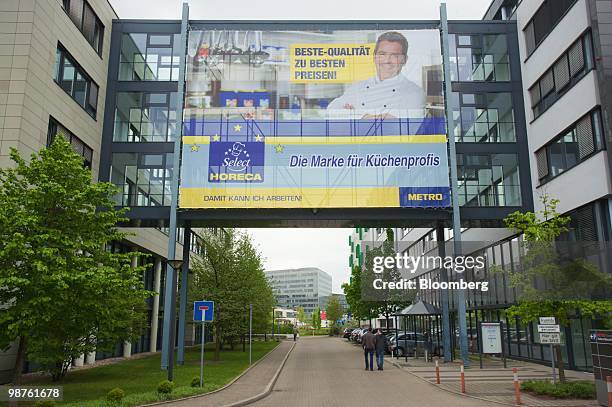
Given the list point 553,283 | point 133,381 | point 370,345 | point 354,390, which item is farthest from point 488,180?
point 133,381

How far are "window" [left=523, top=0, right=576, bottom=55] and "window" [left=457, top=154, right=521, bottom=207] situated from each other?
6211 millimetres

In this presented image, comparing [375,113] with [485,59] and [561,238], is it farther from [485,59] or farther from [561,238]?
[561,238]

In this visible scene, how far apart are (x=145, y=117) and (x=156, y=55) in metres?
3.61

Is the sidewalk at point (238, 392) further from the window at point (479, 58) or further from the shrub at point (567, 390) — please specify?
the window at point (479, 58)

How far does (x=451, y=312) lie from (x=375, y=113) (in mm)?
17590

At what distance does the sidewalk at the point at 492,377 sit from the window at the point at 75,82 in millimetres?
21064

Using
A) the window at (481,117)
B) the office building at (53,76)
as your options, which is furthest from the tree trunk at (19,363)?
the window at (481,117)

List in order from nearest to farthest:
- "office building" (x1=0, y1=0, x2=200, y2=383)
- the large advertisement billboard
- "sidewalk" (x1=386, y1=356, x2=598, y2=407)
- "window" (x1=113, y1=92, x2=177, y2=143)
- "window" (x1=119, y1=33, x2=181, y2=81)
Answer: "sidewalk" (x1=386, y1=356, x2=598, y2=407), "office building" (x1=0, y1=0, x2=200, y2=383), the large advertisement billboard, "window" (x1=113, y1=92, x2=177, y2=143), "window" (x1=119, y1=33, x2=181, y2=81)

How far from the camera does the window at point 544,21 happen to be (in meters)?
25.8

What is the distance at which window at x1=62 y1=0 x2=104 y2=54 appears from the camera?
86.7ft

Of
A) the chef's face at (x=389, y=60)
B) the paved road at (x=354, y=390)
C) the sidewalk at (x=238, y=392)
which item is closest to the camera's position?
the sidewalk at (x=238, y=392)

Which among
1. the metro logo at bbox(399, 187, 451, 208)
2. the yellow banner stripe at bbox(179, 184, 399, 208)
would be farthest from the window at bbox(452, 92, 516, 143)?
the yellow banner stripe at bbox(179, 184, 399, 208)

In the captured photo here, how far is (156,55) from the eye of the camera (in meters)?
30.7

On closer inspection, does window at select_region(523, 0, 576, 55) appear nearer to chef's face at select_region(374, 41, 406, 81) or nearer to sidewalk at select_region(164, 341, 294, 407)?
chef's face at select_region(374, 41, 406, 81)
